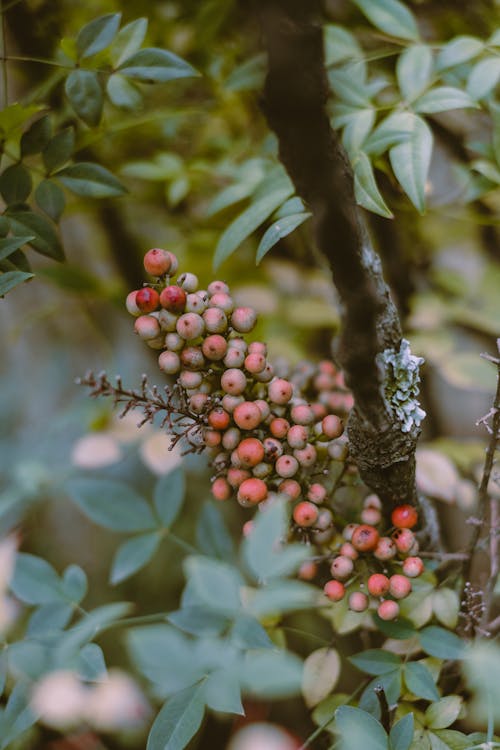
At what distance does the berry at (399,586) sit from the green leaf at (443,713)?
0.37ft

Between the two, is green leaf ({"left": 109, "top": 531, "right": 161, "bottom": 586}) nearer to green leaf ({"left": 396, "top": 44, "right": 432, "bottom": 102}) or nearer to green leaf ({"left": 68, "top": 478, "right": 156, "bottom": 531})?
green leaf ({"left": 68, "top": 478, "right": 156, "bottom": 531})

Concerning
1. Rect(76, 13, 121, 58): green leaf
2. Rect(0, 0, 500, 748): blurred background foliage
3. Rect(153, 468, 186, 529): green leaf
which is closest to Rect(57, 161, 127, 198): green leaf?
Rect(76, 13, 121, 58): green leaf

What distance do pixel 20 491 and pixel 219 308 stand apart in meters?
0.64

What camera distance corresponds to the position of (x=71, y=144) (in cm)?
73

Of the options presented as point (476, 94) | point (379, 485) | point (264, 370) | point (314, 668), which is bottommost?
point (314, 668)

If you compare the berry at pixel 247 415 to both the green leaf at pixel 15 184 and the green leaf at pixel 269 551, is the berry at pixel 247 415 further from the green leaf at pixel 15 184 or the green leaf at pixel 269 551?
the green leaf at pixel 15 184

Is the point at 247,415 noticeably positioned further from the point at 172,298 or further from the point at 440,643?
the point at 440,643

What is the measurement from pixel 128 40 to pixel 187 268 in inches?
20.3

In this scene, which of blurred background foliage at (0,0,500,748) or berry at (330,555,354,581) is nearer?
berry at (330,555,354,581)

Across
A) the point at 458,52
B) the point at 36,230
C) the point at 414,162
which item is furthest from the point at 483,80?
the point at 36,230

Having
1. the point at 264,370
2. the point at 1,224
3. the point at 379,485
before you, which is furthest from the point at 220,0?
the point at 379,485

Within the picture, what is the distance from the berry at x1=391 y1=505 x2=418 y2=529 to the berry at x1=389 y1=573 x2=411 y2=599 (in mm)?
50

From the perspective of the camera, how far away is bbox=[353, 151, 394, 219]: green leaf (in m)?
0.64

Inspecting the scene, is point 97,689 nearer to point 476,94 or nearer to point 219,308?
point 219,308
